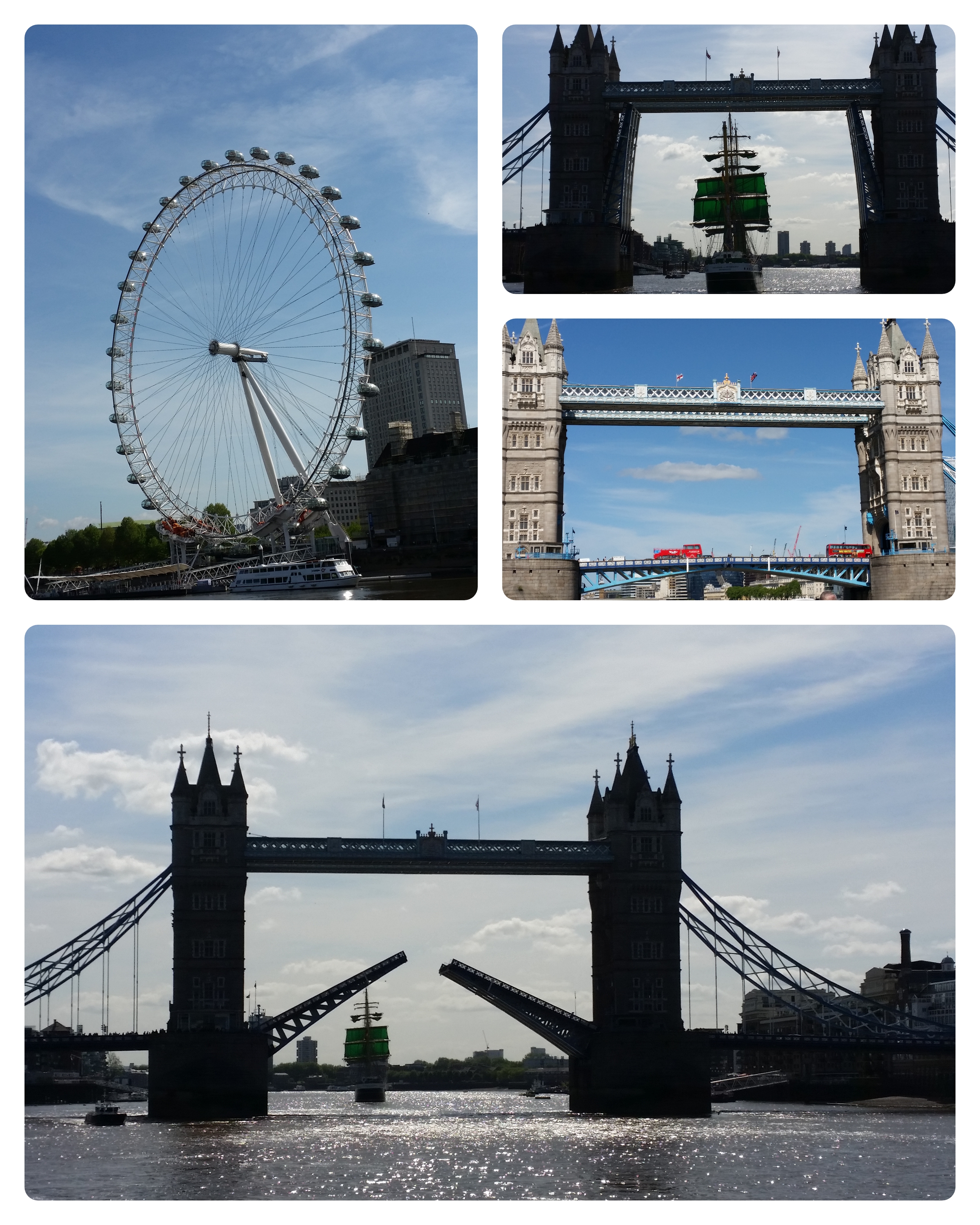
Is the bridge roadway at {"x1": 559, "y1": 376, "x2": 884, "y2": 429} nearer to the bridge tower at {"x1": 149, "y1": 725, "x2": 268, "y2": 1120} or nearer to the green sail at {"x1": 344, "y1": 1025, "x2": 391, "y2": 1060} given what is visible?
the bridge tower at {"x1": 149, "y1": 725, "x2": 268, "y2": 1120}

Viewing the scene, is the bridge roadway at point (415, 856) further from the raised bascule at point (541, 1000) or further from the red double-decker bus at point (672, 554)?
the red double-decker bus at point (672, 554)

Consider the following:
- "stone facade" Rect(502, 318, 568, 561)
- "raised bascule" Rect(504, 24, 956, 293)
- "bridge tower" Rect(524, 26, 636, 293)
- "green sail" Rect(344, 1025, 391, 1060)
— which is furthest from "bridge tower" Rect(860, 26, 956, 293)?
"green sail" Rect(344, 1025, 391, 1060)

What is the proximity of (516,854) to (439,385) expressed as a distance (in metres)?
9.43

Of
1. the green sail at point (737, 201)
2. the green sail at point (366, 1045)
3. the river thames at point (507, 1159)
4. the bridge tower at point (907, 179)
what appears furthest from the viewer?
the green sail at point (366, 1045)

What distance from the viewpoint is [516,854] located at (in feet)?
113

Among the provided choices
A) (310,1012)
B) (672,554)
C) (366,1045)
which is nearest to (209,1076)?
(310,1012)

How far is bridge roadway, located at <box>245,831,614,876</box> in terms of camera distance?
33.0 metres

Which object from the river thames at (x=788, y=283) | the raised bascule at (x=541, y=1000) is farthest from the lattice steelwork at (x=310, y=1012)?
the river thames at (x=788, y=283)

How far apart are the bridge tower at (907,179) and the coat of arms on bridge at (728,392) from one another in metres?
2.33

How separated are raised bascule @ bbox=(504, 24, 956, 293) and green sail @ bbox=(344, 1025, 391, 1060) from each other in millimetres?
28183

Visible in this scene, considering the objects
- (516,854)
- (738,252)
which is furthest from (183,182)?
(516,854)

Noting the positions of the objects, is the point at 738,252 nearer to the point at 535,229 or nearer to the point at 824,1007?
the point at 535,229

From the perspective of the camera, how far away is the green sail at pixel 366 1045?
5162 centimetres

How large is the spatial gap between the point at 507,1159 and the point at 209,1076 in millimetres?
8152
